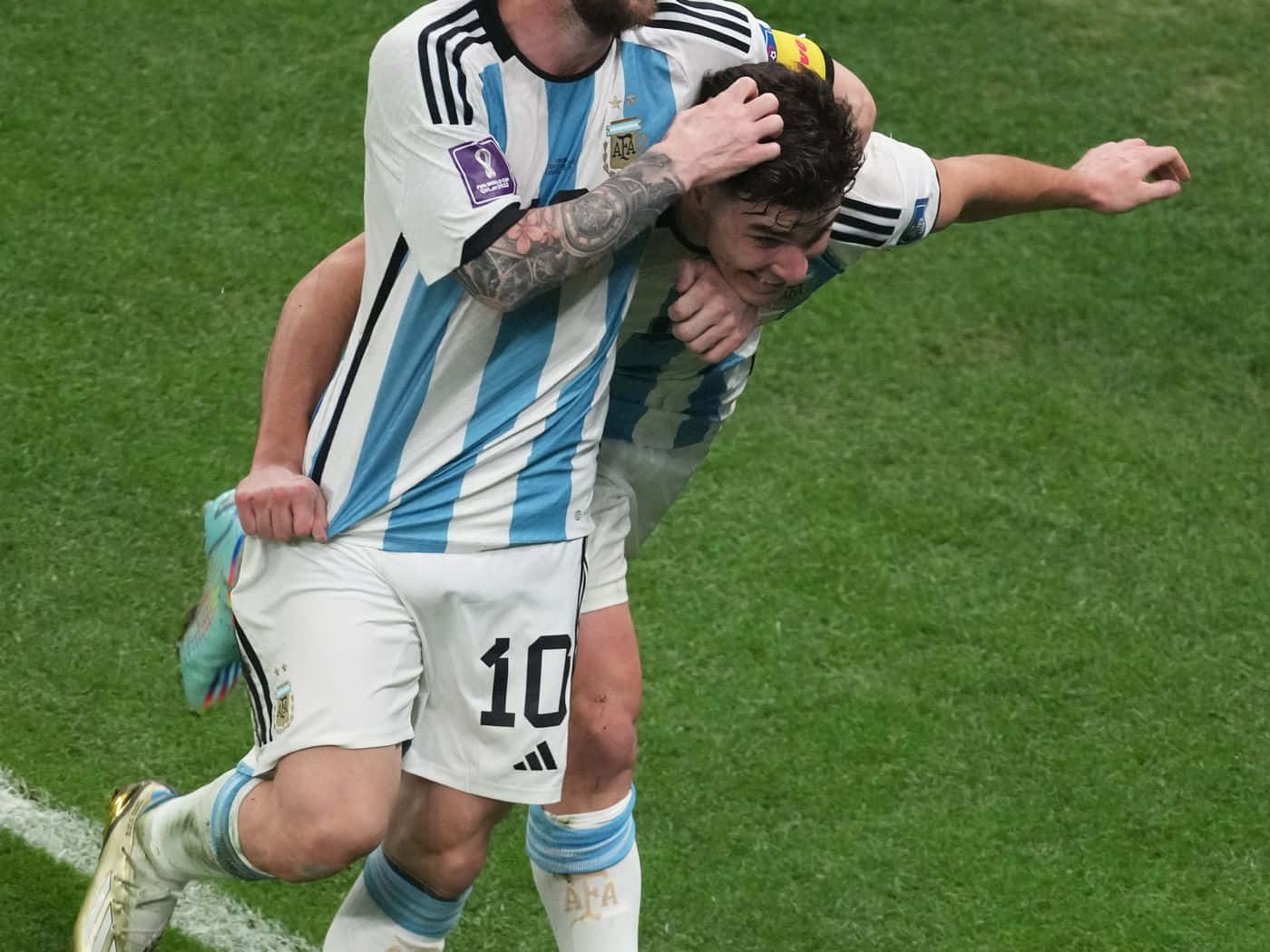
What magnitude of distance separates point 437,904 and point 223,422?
210cm

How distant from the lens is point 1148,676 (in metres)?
4.46

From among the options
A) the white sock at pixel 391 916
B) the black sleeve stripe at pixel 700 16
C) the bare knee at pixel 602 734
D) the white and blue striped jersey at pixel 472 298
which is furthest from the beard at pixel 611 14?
the white sock at pixel 391 916

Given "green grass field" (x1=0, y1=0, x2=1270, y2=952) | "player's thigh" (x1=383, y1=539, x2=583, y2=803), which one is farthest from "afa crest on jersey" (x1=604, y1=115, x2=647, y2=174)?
"green grass field" (x1=0, y1=0, x2=1270, y2=952)

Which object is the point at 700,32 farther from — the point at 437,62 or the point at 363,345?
the point at 363,345

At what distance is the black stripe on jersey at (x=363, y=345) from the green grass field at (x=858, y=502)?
1077 millimetres

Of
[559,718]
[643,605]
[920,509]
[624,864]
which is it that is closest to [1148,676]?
[920,509]

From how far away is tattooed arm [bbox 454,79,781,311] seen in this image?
2.71m

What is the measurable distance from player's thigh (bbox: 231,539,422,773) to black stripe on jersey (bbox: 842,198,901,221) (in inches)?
37.7

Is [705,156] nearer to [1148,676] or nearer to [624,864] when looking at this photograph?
[624,864]

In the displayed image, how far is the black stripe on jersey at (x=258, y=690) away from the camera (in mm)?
3006

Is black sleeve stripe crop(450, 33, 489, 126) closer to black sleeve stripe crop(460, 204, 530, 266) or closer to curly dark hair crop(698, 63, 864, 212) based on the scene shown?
black sleeve stripe crop(460, 204, 530, 266)

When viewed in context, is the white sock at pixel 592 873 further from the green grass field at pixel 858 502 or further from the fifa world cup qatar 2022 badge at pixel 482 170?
the fifa world cup qatar 2022 badge at pixel 482 170

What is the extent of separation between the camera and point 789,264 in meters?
2.97

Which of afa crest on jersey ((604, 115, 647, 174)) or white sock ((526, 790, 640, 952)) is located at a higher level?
afa crest on jersey ((604, 115, 647, 174))
